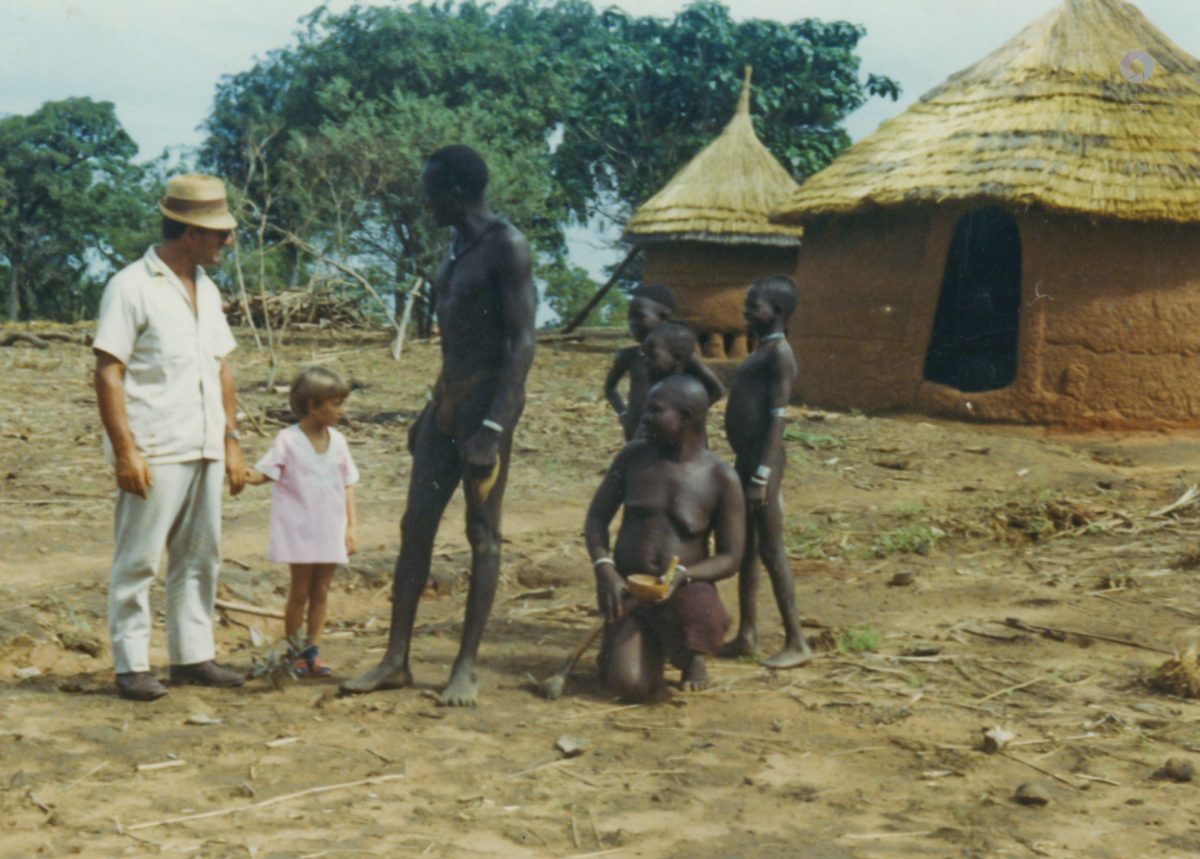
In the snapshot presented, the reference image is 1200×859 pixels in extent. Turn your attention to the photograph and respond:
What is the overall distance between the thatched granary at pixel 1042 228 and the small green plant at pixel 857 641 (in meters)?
7.04

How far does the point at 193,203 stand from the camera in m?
4.44

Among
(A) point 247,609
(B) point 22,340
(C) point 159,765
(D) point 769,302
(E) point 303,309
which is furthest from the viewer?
(E) point 303,309

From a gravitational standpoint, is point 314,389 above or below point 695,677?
above

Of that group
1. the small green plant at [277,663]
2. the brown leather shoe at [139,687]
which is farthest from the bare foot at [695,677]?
the brown leather shoe at [139,687]

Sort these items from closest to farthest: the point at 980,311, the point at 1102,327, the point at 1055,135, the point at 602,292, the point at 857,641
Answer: the point at 857,641
the point at 1102,327
the point at 1055,135
the point at 980,311
the point at 602,292

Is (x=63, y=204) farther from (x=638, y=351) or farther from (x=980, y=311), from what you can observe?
(x=638, y=351)

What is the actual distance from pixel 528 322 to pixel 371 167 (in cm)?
1887

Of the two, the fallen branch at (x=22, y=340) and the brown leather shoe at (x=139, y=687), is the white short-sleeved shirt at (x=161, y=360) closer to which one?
the brown leather shoe at (x=139, y=687)

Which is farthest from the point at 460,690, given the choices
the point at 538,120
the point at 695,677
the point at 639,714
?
the point at 538,120

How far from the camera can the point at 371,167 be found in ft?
73.9

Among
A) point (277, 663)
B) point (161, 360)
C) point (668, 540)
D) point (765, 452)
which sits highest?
point (161, 360)

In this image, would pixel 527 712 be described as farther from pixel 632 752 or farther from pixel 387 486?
pixel 387 486

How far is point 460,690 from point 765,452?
144 centimetres

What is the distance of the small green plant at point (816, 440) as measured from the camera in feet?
34.5
